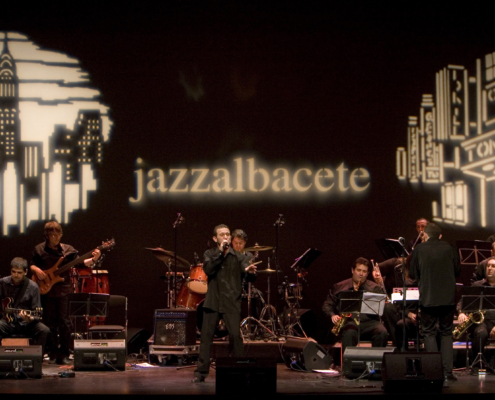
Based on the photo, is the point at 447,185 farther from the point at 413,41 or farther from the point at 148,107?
the point at 148,107

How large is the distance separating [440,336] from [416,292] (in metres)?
0.98

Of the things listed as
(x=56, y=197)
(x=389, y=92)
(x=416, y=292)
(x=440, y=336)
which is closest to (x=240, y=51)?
(x=389, y=92)

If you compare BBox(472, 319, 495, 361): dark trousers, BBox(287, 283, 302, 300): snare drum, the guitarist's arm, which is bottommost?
BBox(472, 319, 495, 361): dark trousers

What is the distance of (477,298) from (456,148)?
3.40 m

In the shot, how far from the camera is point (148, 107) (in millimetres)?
10547

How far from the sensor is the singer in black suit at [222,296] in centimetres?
738

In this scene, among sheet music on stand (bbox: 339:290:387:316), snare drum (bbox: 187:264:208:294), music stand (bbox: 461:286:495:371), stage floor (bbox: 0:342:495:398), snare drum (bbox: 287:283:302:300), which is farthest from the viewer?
snare drum (bbox: 287:283:302:300)

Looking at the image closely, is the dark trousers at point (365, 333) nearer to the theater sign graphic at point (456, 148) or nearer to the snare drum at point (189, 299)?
the snare drum at point (189, 299)

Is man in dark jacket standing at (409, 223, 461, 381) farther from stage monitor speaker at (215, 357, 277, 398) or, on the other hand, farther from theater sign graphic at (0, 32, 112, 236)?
theater sign graphic at (0, 32, 112, 236)

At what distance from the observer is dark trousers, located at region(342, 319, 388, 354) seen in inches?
328

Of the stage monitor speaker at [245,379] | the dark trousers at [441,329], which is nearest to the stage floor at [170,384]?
the stage monitor speaker at [245,379]

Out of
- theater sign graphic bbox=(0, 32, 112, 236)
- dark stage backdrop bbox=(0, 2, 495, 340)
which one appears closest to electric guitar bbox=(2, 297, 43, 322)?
dark stage backdrop bbox=(0, 2, 495, 340)

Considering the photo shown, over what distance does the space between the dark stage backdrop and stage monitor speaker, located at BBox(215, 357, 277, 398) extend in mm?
4057

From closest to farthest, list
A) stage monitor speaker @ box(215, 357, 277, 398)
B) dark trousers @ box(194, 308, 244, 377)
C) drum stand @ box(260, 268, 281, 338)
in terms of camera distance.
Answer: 1. stage monitor speaker @ box(215, 357, 277, 398)
2. dark trousers @ box(194, 308, 244, 377)
3. drum stand @ box(260, 268, 281, 338)
